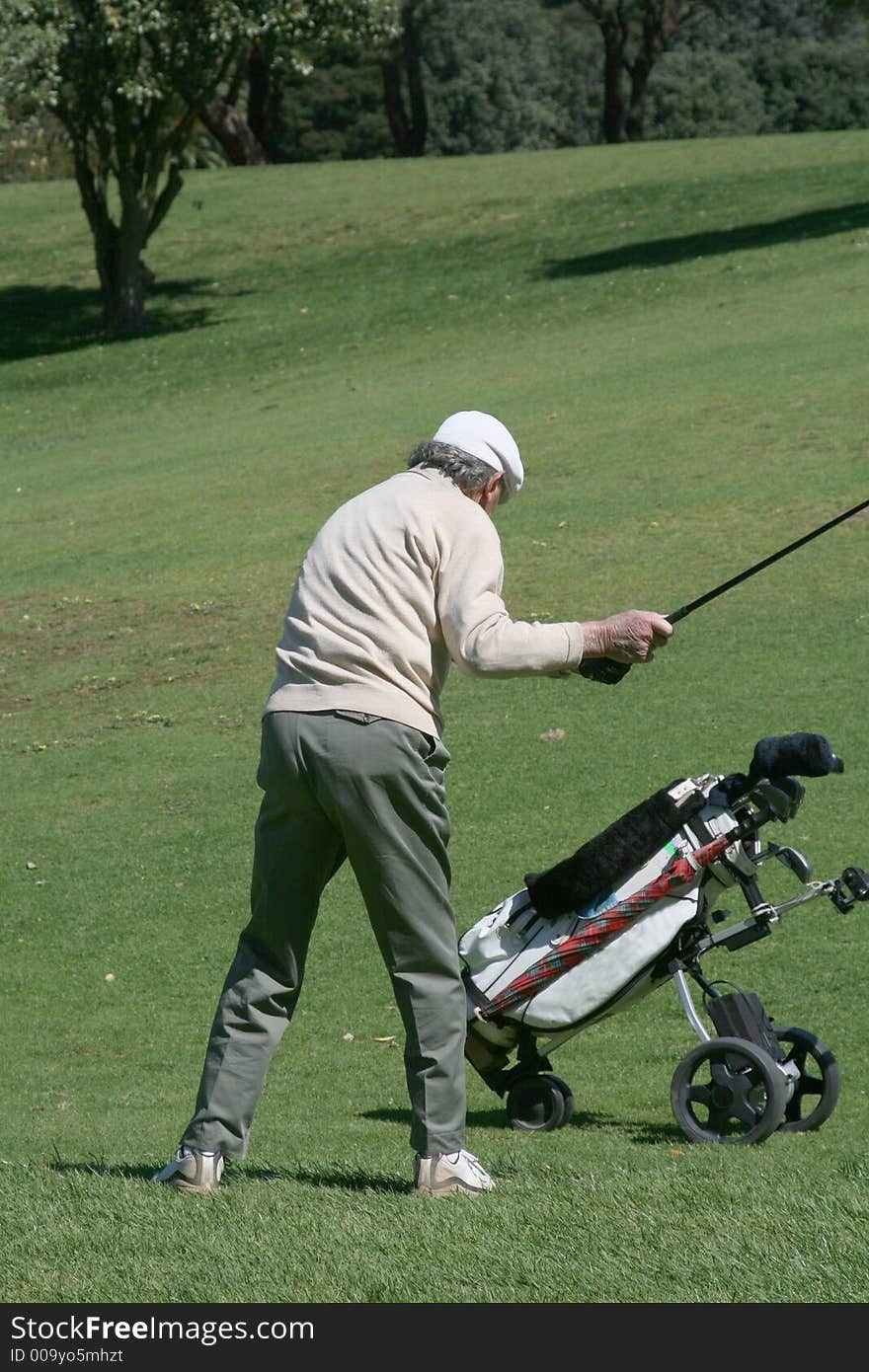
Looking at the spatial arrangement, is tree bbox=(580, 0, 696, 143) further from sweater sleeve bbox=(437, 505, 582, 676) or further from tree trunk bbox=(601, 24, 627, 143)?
sweater sleeve bbox=(437, 505, 582, 676)

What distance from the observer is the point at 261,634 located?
1327 centimetres

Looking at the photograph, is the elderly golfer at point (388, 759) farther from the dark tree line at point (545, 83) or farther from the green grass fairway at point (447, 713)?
the dark tree line at point (545, 83)

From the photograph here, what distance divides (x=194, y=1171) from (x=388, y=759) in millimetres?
1183

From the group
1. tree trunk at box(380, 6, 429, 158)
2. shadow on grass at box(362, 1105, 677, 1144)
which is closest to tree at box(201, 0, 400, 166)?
tree trunk at box(380, 6, 429, 158)

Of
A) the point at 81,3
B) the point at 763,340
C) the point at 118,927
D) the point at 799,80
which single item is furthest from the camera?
the point at 799,80

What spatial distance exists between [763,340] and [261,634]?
9915 mm

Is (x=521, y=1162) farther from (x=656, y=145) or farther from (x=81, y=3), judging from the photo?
(x=656, y=145)

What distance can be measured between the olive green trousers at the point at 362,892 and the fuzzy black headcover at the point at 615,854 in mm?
1055

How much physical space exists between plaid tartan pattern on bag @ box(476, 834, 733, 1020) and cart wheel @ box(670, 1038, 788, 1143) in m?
0.47

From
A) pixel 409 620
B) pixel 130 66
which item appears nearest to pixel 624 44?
pixel 130 66

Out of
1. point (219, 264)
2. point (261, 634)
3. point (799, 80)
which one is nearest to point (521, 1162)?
point (261, 634)

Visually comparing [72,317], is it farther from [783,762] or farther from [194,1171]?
[194,1171]

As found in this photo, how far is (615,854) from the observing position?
18.2 ft
